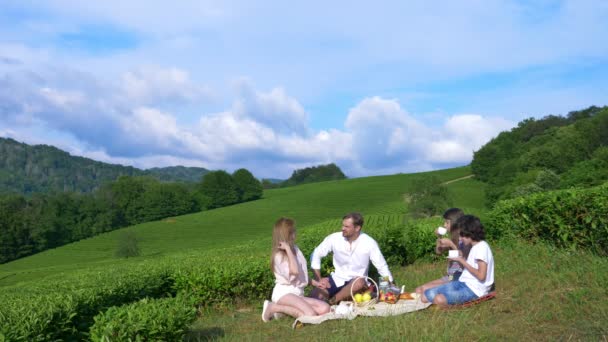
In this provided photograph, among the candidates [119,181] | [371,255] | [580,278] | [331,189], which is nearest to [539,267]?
[580,278]

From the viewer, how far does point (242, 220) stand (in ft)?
231

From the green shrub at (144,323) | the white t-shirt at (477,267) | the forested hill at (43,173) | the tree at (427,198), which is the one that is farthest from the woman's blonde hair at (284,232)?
the forested hill at (43,173)

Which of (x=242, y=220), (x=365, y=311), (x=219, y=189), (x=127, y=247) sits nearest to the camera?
(x=365, y=311)

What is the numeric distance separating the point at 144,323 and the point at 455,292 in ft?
13.0

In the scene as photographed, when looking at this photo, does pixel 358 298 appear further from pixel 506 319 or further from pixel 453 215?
pixel 506 319

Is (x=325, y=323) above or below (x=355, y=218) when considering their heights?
below

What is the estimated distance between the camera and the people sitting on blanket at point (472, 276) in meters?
6.86

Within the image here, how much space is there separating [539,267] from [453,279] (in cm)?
168

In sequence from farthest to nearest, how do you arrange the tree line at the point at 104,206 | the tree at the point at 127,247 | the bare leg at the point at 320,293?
the tree line at the point at 104,206
the tree at the point at 127,247
the bare leg at the point at 320,293

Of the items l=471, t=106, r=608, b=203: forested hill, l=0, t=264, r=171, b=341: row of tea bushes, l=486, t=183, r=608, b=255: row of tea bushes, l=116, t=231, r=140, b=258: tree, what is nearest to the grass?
l=486, t=183, r=608, b=255: row of tea bushes

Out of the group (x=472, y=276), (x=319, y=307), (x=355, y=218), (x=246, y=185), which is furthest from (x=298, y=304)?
(x=246, y=185)

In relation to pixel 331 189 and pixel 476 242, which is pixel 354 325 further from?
pixel 331 189

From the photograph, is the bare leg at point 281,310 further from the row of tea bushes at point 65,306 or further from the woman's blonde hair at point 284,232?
the row of tea bushes at point 65,306

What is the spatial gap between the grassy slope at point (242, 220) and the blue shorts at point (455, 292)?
40.4m
